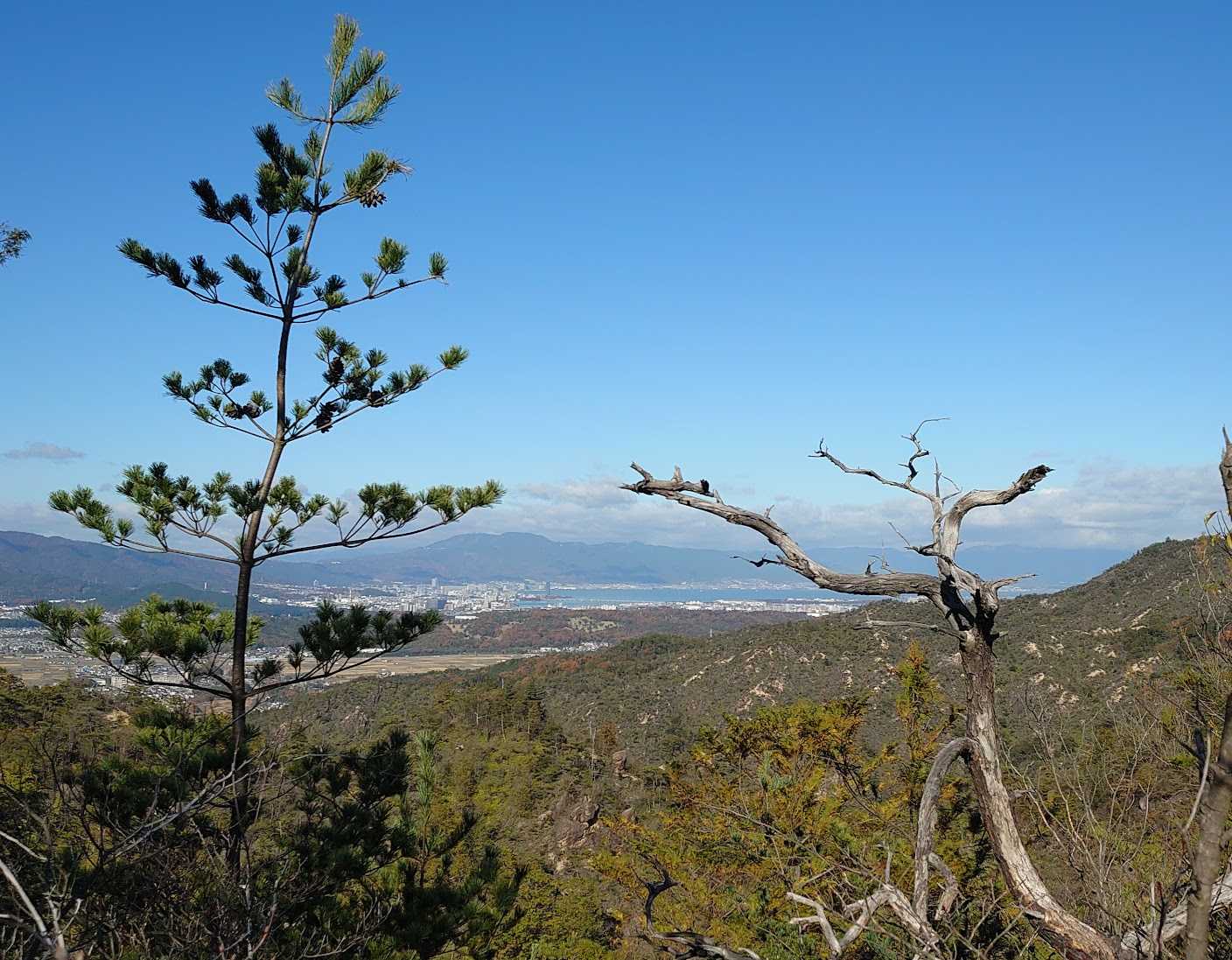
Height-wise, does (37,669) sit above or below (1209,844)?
below

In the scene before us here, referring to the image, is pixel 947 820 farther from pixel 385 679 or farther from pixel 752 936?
pixel 385 679

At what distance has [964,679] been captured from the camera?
3.03m

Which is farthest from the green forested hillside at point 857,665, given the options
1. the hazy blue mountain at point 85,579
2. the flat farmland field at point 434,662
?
the hazy blue mountain at point 85,579

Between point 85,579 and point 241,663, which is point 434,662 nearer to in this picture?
point 241,663

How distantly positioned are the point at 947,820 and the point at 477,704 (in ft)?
75.1

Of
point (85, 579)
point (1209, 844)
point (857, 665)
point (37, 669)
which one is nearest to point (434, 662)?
point (37, 669)

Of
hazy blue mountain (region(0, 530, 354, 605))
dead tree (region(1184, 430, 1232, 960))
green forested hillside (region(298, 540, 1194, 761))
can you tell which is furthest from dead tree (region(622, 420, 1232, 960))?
hazy blue mountain (region(0, 530, 354, 605))

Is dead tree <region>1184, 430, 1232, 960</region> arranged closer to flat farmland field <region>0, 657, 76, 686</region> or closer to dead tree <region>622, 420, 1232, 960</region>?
dead tree <region>622, 420, 1232, 960</region>

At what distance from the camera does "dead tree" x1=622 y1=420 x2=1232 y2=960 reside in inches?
100

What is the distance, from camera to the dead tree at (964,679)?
2.55m

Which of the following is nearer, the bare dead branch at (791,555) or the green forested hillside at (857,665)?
the bare dead branch at (791,555)

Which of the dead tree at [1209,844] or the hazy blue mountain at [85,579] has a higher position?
the dead tree at [1209,844]

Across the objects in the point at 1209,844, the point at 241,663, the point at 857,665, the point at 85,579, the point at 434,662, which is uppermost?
the point at 1209,844

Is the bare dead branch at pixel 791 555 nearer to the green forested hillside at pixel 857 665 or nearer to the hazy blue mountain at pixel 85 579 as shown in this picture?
the green forested hillside at pixel 857 665
